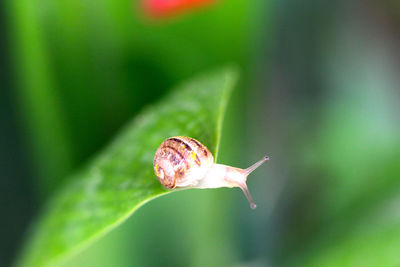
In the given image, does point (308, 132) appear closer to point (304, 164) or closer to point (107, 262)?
point (304, 164)

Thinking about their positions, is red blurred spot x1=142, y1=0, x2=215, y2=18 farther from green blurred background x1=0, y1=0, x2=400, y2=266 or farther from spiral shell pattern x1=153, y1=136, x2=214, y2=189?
spiral shell pattern x1=153, y1=136, x2=214, y2=189

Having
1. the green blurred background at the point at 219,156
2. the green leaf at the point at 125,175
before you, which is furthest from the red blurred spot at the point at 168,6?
the green leaf at the point at 125,175

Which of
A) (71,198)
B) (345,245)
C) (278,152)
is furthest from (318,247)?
(278,152)

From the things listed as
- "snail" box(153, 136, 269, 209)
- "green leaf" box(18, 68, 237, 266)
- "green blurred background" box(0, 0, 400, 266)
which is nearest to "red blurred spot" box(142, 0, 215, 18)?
"green blurred background" box(0, 0, 400, 266)

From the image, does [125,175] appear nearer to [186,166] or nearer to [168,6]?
[186,166]

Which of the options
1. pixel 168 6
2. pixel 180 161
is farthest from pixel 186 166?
pixel 168 6

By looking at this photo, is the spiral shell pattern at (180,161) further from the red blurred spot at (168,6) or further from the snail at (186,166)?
the red blurred spot at (168,6)

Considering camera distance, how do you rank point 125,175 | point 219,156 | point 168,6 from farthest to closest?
point 168,6, point 219,156, point 125,175
